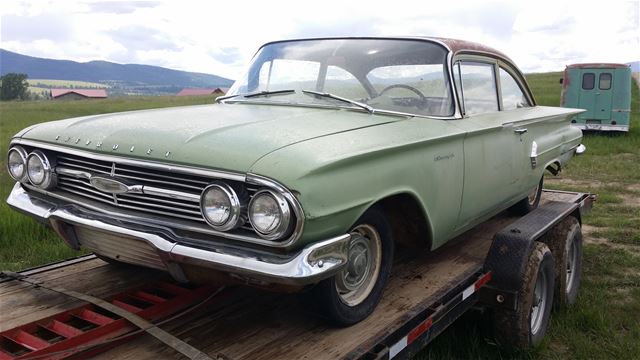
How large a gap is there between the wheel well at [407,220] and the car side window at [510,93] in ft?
5.10

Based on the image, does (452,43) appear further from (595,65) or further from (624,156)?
(595,65)

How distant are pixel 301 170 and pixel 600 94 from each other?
559 inches

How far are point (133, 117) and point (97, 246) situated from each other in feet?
2.25

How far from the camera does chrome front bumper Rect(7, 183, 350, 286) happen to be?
85.2 inches

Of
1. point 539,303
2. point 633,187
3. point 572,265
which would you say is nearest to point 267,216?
point 539,303

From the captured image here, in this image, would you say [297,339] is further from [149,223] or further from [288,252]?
[149,223]

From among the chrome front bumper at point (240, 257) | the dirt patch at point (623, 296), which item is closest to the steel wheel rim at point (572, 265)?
the dirt patch at point (623, 296)

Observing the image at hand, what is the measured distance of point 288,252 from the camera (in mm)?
2223

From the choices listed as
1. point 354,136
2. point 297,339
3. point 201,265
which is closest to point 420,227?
point 354,136

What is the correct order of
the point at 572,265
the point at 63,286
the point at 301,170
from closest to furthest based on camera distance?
the point at 301,170 < the point at 63,286 < the point at 572,265

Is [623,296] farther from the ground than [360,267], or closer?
closer

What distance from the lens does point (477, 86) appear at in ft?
12.6

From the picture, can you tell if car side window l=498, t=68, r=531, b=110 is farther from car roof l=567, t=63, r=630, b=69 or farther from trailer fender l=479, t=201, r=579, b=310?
car roof l=567, t=63, r=630, b=69

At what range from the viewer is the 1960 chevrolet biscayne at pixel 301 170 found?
2.22 m
